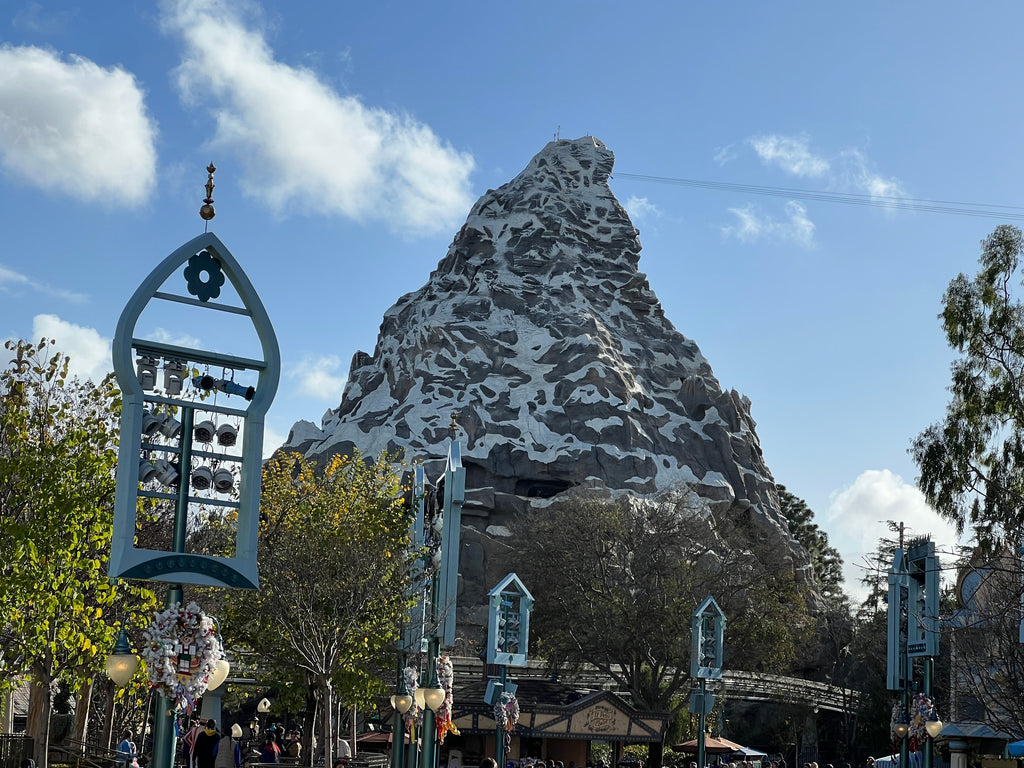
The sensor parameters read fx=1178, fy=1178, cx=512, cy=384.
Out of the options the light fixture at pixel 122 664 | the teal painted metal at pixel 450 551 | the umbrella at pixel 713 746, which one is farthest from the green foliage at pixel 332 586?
the umbrella at pixel 713 746

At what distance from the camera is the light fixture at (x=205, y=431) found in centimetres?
1420

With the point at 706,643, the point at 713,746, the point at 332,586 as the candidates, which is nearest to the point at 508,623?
the point at 332,586

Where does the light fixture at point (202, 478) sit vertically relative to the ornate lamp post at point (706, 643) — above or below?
above

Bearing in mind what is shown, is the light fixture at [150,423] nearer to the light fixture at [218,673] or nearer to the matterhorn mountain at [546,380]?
the light fixture at [218,673]

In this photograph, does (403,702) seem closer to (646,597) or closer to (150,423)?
(150,423)

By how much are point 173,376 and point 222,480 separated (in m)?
1.48

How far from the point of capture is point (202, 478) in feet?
45.4

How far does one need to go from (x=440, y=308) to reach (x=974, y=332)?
89900mm

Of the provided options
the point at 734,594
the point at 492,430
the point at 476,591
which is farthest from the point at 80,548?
the point at 492,430

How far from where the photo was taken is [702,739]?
29.4m

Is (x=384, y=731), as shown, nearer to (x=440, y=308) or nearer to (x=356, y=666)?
(x=356, y=666)

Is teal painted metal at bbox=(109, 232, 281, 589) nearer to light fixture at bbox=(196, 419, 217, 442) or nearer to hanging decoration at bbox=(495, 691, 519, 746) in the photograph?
light fixture at bbox=(196, 419, 217, 442)

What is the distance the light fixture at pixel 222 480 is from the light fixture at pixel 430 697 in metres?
8.84

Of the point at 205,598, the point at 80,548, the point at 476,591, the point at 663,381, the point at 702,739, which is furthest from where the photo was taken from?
the point at 663,381
